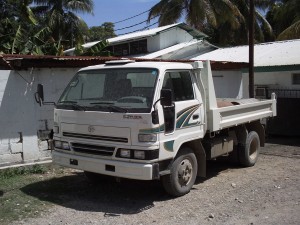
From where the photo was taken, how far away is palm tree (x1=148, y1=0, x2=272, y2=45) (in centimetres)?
2719

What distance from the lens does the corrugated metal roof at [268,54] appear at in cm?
1511

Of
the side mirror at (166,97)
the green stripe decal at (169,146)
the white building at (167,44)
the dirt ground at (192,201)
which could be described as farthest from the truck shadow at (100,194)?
the white building at (167,44)

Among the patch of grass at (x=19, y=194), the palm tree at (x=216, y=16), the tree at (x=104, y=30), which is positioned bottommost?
the patch of grass at (x=19, y=194)

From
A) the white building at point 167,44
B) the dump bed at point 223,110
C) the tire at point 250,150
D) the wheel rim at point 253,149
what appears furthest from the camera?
the white building at point 167,44

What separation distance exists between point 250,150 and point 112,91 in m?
4.18

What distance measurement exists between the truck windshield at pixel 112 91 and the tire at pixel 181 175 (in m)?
1.17

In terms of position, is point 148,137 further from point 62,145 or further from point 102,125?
point 62,145

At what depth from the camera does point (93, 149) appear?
21.1ft

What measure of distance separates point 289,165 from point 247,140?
1.24 metres

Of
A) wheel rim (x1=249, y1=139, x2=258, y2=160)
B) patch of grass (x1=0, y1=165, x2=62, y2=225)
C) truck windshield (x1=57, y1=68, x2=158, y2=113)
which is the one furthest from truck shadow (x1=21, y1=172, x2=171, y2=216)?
wheel rim (x1=249, y1=139, x2=258, y2=160)

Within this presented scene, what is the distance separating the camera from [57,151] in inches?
273

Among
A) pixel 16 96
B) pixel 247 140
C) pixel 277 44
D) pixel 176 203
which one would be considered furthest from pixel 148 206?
pixel 277 44

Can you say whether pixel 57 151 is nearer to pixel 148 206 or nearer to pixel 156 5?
pixel 148 206

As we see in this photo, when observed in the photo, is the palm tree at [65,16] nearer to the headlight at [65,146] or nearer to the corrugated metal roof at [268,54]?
the corrugated metal roof at [268,54]
